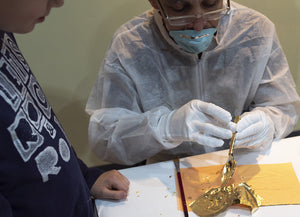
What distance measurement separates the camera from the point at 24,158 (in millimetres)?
577

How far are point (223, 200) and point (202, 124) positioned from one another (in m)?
0.22

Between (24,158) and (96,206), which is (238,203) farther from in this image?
(24,158)

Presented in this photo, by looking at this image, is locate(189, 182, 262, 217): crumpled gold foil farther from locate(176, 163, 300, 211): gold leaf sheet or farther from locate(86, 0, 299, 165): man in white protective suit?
locate(86, 0, 299, 165): man in white protective suit

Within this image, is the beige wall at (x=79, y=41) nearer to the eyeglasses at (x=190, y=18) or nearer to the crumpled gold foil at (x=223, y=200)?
the eyeglasses at (x=190, y=18)

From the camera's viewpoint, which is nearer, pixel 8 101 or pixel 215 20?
pixel 8 101

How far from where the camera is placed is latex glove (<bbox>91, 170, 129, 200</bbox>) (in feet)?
2.51

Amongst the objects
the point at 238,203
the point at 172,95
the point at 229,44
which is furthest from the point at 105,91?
the point at 238,203

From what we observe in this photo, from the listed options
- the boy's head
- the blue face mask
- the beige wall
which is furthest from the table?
the beige wall

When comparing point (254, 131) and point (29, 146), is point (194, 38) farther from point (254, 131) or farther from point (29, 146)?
point (29, 146)

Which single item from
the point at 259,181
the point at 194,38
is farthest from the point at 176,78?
the point at 259,181

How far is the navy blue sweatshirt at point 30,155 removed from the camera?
0.56 meters

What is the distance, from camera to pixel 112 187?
31.4 inches

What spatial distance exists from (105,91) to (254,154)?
55 cm

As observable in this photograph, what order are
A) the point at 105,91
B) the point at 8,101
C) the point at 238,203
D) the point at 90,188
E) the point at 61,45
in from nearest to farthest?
the point at 8,101 < the point at 238,203 < the point at 90,188 < the point at 105,91 < the point at 61,45
